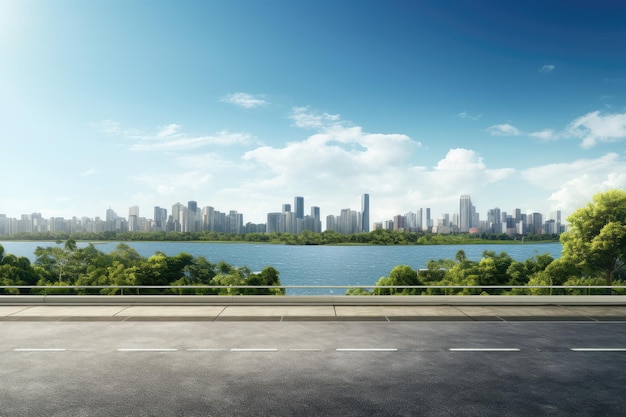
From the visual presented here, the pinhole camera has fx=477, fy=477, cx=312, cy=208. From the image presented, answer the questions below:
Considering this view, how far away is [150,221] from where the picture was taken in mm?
135375

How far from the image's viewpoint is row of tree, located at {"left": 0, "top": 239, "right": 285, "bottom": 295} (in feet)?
199

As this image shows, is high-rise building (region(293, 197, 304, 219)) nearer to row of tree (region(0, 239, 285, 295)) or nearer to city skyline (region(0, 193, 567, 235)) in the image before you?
city skyline (region(0, 193, 567, 235))

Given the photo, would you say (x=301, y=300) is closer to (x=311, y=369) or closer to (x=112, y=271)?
(x=311, y=369)

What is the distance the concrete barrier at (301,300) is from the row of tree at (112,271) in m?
34.4

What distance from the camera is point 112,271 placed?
69.2 metres

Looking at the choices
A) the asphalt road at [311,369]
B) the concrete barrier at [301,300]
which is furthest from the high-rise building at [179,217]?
the asphalt road at [311,369]

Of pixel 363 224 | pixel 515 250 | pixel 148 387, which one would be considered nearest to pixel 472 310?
pixel 148 387

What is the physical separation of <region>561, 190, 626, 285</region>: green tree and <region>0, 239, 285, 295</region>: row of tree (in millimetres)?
29694

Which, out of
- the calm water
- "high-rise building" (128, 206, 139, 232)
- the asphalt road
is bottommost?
the calm water

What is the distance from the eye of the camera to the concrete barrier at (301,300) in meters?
15.4

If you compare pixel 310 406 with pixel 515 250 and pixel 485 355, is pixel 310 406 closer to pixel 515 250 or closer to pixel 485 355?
pixel 485 355

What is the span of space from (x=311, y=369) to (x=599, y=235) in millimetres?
39698

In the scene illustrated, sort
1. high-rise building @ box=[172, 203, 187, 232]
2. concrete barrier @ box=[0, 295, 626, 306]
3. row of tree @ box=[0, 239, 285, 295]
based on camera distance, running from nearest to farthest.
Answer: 1. concrete barrier @ box=[0, 295, 626, 306]
2. row of tree @ box=[0, 239, 285, 295]
3. high-rise building @ box=[172, 203, 187, 232]

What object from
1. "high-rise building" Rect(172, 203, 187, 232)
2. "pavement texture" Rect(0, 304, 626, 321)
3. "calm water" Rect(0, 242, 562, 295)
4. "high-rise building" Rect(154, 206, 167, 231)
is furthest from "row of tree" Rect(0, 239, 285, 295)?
"high-rise building" Rect(154, 206, 167, 231)
